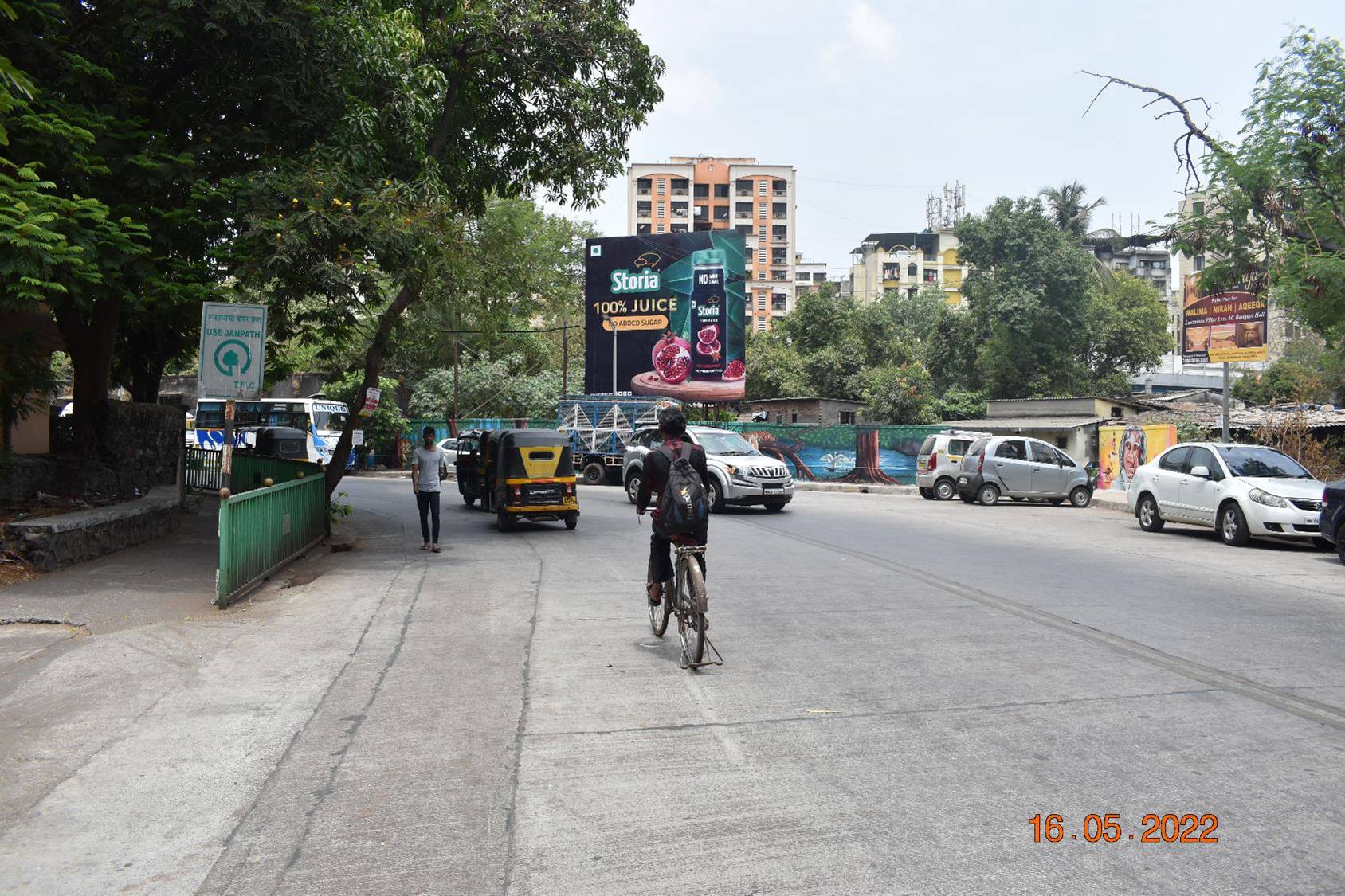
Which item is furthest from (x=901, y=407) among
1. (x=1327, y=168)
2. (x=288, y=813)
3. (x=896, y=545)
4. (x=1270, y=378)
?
(x=288, y=813)

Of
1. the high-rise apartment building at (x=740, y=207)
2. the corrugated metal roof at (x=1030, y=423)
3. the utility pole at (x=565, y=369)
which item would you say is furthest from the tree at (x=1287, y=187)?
the high-rise apartment building at (x=740, y=207)

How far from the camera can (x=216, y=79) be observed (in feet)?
45.6

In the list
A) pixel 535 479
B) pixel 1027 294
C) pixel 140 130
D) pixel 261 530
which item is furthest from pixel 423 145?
pixel 1027 294

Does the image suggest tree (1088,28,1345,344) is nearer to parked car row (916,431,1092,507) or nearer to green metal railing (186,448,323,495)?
parked car row (916,431,1092,507)

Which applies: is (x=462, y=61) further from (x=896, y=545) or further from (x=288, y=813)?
(x=288, y=813)

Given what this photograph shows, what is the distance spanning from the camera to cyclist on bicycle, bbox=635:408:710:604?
7.58m

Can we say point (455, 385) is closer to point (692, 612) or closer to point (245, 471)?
point (245, 471)

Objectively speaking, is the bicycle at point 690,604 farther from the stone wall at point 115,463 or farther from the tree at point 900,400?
the tree at point 900,400

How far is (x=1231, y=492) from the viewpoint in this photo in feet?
53.7

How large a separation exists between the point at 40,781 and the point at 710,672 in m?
4.09

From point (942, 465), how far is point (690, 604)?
2223 cm

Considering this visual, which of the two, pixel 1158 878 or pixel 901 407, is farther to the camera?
pixel 901 407

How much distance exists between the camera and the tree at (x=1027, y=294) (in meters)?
51.8
